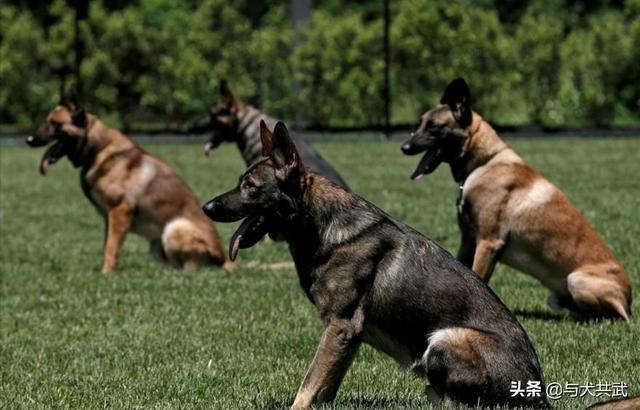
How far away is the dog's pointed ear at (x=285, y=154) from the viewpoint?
17.4 ft

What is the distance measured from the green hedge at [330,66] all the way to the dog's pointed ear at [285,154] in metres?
21.5

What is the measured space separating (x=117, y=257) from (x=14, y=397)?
4.74 metres

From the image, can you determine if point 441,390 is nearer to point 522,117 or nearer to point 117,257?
point 117,257

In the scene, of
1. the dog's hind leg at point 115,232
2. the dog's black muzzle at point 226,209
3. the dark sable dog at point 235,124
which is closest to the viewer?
the dog's black muzzle at point 226,209

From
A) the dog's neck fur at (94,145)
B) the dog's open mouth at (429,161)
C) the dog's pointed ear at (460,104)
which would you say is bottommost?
the dog's neck fur at (94,145)

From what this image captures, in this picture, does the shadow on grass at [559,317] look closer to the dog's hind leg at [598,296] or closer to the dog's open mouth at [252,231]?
the dog's hind leg at [598,296]

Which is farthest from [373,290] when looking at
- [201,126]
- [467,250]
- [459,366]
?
[201,126]

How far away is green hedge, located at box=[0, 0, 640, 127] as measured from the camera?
1049 inches

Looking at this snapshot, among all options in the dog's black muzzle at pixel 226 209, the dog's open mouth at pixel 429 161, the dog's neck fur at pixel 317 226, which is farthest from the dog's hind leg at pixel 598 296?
the dog's black muzzle at pixel 226 209

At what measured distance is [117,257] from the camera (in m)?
10.6

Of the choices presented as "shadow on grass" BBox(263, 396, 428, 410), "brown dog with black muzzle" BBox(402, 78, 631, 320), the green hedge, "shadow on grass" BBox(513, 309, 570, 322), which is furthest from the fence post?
"shadow on grass" BBox(263, 396, 428, 410)

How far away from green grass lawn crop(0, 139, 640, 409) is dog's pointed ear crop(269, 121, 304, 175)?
3.74 feet

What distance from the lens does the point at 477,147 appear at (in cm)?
827

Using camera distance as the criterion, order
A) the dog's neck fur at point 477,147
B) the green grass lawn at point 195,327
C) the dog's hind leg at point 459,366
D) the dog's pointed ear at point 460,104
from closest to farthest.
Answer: the dog's hind leg at point 459,366, the green grass lawn at point 195,327, the dog's pointed ear at point 460,104, the dog's neck fur at point 477,147
